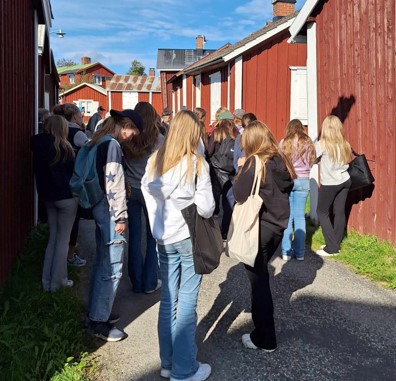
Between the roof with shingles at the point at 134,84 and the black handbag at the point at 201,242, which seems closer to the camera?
the black handbag at the point at 201,242

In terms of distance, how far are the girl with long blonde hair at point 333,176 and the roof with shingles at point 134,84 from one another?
37.9 m

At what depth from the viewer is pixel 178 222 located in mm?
3250

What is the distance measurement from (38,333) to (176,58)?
113ft

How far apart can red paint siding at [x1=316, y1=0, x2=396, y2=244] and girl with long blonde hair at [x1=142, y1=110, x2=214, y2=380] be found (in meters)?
3.93

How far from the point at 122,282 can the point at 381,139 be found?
12.8 feet

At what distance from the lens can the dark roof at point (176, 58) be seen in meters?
34.0

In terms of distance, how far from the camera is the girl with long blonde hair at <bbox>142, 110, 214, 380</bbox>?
3203mm

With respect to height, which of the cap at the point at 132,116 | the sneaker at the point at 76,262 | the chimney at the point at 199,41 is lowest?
the sneaker at the point at 76,262

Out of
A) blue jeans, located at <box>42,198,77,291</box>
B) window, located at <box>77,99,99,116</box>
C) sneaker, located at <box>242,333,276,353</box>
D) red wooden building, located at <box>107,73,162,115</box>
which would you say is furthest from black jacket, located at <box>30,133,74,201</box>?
window, located at <box>77,99,99,116</box>

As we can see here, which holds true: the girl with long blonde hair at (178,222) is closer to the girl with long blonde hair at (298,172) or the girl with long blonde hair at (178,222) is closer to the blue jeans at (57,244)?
the blue jeans at (57,244)

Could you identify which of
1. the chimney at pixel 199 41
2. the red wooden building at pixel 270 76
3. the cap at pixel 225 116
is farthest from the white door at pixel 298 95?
the chimney at pixel 199 41

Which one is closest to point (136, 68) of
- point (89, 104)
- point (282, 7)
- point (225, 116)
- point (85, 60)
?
point (85, 60)

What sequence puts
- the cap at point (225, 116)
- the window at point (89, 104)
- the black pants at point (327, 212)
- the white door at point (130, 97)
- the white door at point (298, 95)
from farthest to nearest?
the window at point (89, 104) < the white door at point (130, 97) < the white door at point (298, 95) < the cap at point (225, 116) < the black pants at point (327, 212)

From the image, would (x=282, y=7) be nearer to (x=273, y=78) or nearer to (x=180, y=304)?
(x=273, y=78)
